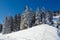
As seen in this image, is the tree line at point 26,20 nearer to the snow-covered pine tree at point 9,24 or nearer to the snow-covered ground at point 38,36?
the snow-covered pine tree at point 9,24

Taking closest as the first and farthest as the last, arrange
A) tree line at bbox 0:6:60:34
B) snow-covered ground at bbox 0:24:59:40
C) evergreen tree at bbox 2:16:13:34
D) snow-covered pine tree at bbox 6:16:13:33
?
snow-covered ground at bbox 0:24:59:40
tree line at bbox 0:6:60:34
evergreen tree at bbox 2:16:13:34
snow-covered pine tree at bbox 6:16:13:33

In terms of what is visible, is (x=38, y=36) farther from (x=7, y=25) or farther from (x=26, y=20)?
(x=7, y=25)

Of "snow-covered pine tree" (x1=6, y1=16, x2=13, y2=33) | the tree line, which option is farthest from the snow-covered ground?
"snow-covered pine tree" (x1=6, y1=16, x2=13, y2=33)

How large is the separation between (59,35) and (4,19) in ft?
127

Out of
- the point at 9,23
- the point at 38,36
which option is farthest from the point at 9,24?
the point at 38,36

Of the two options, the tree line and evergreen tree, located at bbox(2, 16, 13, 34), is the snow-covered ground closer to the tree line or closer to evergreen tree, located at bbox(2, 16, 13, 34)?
the tree line

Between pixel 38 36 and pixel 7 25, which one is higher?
pixel 38 36

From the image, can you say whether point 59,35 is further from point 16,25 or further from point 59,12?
point 59,12

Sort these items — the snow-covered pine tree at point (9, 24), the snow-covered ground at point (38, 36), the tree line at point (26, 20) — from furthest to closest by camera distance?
the snow-covered pine tree at point (9, 24) < the tree line at point (26, 20) < the snow-covered ground at point (38, 36)

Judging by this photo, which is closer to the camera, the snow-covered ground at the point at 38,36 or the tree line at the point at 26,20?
the snow-covered ground at the point at 38,36

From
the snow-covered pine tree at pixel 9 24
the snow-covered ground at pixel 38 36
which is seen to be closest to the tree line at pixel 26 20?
the snow-covered pine tree at pixel 9 24

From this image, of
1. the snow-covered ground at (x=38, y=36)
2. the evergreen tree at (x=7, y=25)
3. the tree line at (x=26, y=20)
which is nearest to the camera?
the snow-covered ground at (x=38, y=36)

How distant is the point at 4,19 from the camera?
68312 mm

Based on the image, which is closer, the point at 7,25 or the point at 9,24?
the point at 7,25
